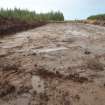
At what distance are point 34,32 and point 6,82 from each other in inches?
131

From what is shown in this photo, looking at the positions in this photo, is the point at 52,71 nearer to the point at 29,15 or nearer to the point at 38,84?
the point at 38,84

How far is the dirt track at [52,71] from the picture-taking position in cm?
312

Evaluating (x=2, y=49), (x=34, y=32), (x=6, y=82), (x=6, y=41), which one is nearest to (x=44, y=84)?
(x=6, y=82)

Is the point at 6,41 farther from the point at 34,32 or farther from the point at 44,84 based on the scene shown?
the point at 44,84

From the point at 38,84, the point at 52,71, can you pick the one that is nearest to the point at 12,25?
the point at 52,71

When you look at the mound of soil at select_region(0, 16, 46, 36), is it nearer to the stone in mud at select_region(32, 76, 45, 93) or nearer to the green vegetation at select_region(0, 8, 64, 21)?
the green vegetation at select_region(0, 8, 64, 21)

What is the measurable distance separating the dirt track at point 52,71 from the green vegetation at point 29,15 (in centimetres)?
315

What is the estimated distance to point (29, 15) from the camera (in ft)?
30.3

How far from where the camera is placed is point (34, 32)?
21.9 feet

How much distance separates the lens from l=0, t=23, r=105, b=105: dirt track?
3117mm

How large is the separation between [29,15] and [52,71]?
5.77 m

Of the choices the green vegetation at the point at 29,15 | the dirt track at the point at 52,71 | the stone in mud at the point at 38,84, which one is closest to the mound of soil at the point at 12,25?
the green vegetation at the point at 29,15

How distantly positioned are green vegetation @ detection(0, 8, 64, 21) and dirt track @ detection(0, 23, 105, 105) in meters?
3.15

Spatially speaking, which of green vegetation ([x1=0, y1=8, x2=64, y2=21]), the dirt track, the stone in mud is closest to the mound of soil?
green vegetation ([x1=0, y1=8, x2=64, y2=21])
